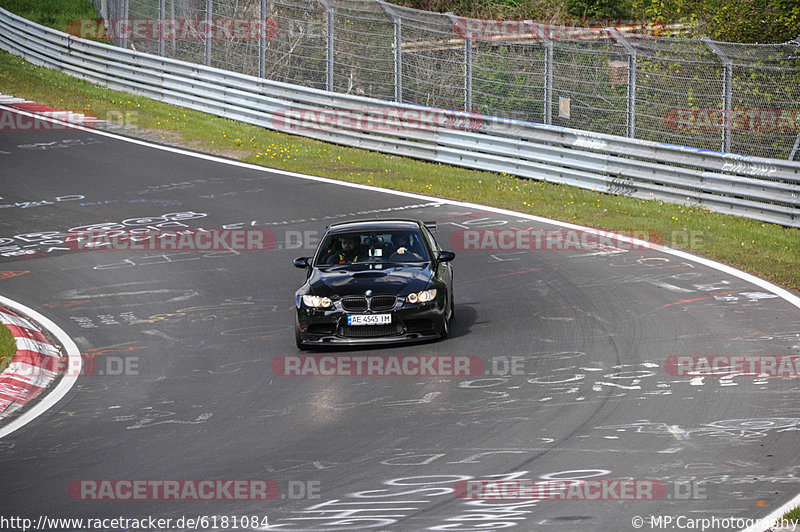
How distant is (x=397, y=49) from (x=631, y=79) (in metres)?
6.14

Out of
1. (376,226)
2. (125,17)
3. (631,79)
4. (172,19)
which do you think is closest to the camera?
(376,226)

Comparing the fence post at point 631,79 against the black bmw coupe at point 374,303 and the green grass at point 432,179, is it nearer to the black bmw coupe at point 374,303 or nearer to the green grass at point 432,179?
the green grass at point 432,179

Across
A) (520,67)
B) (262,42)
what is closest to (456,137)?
(520,67)

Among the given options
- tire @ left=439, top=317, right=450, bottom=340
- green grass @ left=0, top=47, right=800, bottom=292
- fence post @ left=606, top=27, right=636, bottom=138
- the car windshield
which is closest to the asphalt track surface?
tire @ left=439, top=317, right=450, bottom=340

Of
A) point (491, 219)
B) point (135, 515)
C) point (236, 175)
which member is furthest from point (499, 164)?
point (135, 515)

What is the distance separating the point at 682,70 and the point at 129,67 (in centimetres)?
1592

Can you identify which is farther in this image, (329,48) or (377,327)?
(329,48)

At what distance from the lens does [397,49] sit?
24.8 meters

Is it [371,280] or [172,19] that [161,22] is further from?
[371,280]

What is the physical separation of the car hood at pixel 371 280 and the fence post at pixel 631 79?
30.6 ft

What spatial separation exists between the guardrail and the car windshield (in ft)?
25.8

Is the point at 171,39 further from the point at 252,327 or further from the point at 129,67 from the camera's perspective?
the point at 252,327

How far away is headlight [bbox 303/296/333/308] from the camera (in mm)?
12516

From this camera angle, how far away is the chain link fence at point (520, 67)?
63.5 feet
